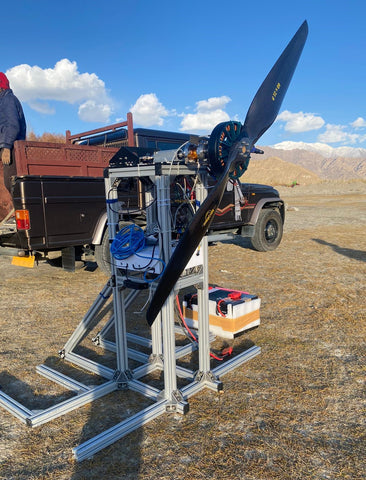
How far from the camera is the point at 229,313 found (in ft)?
15.0

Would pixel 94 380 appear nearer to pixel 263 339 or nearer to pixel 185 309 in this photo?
pixel 185 309

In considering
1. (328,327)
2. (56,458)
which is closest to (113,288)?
(56,458)

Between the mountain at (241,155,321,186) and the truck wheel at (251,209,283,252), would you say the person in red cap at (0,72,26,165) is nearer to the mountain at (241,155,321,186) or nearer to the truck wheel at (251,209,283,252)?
the truck wheel at (251,209,283,252)

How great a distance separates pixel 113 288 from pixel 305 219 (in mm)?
13828

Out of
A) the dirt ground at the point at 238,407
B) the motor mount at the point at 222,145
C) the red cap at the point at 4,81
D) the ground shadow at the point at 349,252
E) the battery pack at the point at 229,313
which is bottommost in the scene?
the dirt ground at the point at 238,407

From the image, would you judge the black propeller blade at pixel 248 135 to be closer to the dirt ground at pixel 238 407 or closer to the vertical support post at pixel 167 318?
the vertical support post at pixel 167 318

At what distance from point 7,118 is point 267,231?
6389mm

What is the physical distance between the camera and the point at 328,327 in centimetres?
488

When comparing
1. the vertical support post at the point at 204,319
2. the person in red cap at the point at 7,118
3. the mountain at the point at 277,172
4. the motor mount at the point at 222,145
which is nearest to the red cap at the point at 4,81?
the person in red cap at the point at 7,118

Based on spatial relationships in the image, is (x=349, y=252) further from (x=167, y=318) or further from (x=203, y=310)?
(x=167, y=318)

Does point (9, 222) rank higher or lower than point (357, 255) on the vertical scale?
higher

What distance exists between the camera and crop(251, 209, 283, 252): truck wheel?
9477 mm

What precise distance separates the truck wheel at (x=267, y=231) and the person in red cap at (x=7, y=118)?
226 inches

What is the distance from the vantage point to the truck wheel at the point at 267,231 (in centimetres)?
948
